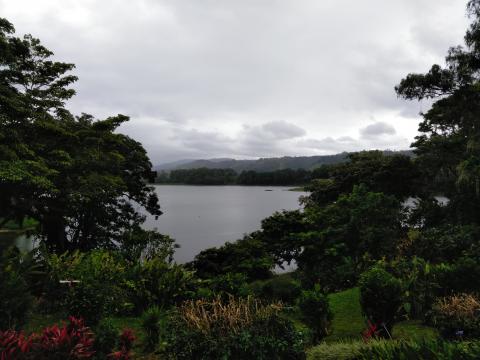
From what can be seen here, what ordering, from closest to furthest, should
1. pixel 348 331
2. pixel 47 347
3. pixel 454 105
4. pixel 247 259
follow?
pixel 47 347 < pixel 348 331 < pixel 247 259 < pixel 454 105

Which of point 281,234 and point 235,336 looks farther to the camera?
point 281,234

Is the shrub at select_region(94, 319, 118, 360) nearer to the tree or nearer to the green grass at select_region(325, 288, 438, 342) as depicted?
the green grass at select_region(325, 288, 438, 342)

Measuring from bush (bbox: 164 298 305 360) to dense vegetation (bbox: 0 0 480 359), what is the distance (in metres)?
0.02

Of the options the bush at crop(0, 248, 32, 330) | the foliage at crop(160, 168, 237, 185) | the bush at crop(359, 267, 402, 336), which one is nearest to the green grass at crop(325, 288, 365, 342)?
the bush at crop(359, 267, 402, 336)

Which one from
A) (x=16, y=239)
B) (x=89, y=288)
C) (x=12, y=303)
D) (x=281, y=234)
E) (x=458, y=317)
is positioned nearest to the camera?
(x=12, y=303)

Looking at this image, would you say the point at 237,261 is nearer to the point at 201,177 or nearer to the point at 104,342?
the point at 104,342

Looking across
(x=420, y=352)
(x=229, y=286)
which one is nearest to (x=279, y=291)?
(x=229, y=286)

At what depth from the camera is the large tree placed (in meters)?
16.1

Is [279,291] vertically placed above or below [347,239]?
below

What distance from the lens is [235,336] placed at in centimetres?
503

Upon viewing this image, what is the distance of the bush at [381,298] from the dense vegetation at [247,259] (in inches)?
0.9

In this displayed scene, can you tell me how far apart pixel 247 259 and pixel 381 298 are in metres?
8.23

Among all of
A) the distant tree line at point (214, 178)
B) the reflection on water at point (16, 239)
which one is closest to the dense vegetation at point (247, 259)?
the reflection on water at point (16, 239)

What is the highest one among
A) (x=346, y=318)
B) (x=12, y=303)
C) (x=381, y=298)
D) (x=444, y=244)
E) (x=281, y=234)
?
(x=12, y=303)
